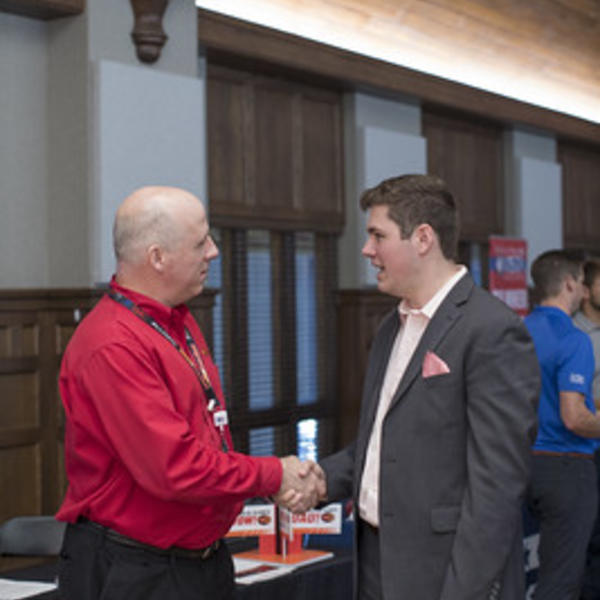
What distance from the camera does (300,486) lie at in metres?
2.74

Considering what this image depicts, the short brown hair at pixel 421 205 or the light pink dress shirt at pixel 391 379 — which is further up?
the short brown hair at pixel 421 205

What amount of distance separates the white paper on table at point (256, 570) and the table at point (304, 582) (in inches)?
1.1

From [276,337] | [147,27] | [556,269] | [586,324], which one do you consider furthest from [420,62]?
[556,269]

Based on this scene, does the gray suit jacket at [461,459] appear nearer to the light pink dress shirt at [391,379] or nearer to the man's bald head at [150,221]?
the light pink dress shirt at [391,379]

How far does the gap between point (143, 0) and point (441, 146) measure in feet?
11.8

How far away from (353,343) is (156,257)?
5.04 meters

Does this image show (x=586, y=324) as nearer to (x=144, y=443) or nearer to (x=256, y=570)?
(x=256, y=570)

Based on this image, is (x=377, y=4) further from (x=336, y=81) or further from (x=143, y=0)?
(x=143, y=0)

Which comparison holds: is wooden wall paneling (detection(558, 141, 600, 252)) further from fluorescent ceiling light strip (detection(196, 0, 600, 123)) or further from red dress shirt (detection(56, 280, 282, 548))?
red dress shirt (detection(56, 280, 282, 548))

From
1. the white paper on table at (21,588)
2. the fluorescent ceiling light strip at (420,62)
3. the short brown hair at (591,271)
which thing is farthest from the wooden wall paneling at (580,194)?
the white paper on table at (21,588)

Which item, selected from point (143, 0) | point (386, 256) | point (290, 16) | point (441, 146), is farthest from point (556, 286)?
point (441, 146)

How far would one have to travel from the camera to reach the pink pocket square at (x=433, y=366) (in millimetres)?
2344

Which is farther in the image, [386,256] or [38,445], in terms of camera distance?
[38,445]

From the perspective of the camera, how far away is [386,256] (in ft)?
8.20
